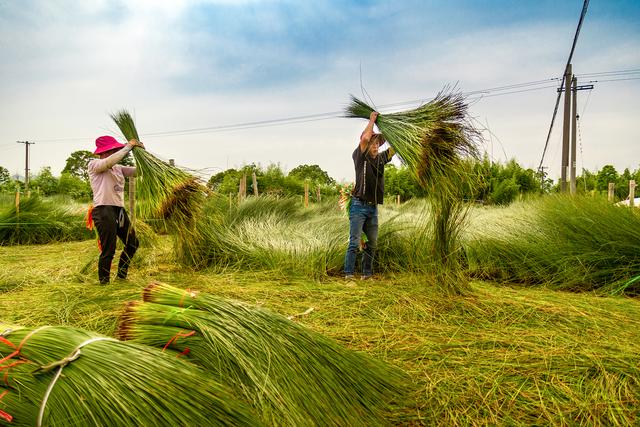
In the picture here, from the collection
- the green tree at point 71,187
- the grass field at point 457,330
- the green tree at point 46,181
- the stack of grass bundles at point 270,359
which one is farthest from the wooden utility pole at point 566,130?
the green tree at point 46,181

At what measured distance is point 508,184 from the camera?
15227 millimetres

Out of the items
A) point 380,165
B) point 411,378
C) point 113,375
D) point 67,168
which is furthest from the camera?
point 67,168

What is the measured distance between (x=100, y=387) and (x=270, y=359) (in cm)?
60

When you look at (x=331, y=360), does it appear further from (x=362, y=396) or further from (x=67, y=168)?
(x=67, y=168)

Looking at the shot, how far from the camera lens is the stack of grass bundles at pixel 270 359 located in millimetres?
1532

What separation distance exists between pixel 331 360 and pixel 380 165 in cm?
263

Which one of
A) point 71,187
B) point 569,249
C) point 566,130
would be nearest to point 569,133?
point 566,130

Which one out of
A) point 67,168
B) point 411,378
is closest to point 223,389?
point 411,378

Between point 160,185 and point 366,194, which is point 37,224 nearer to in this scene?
point 160,185

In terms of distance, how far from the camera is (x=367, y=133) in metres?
3.84

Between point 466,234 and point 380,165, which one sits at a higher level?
point 380,165

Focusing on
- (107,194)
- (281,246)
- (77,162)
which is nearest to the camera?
(107,194)

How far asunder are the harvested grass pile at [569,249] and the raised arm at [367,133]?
5.99 ft

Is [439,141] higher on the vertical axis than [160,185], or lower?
higher
